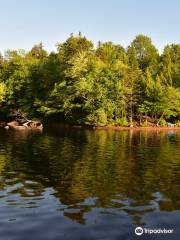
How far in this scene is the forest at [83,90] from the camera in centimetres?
8400

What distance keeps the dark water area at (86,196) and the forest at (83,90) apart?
49712 millimetres

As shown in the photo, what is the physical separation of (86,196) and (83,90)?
2531 inches

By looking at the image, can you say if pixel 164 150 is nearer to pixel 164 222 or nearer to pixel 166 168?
pixel 166 168

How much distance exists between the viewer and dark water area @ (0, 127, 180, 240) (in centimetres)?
1448

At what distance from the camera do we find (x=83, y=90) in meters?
82.9
